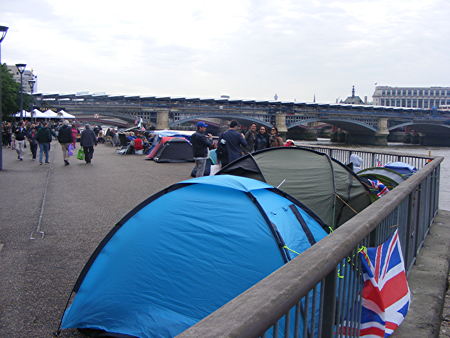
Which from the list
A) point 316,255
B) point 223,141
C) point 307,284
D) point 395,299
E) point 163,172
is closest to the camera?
point 307,284

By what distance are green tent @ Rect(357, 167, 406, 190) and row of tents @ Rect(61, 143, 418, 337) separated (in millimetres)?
4723

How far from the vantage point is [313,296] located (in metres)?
2.01

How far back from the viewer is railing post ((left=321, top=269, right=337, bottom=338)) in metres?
2.18

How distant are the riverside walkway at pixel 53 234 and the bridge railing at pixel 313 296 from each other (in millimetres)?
1455

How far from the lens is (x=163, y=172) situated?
1719 centimetres

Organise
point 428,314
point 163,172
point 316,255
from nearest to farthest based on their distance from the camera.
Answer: point 316,255 → point 428,314 → point 163,172

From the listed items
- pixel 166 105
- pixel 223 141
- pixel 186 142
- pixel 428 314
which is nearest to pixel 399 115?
pixel 166 105

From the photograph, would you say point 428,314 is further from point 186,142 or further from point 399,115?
point 399,115

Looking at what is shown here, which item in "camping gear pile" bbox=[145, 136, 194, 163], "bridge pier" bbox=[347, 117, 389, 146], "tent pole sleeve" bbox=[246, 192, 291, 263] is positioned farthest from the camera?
"bridge pier" bbox=[347, 117, 389, 146]

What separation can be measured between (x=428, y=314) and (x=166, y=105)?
6233 centimetres

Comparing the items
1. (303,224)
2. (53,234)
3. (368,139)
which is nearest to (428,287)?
(303,224)

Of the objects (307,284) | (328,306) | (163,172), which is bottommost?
(163,172)

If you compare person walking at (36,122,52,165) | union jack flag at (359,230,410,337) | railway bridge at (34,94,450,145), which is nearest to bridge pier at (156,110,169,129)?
railway bridge at (34,94,450,145)

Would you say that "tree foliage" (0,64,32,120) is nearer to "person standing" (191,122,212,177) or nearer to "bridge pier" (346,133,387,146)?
"person standing" (191,122,212,177)
